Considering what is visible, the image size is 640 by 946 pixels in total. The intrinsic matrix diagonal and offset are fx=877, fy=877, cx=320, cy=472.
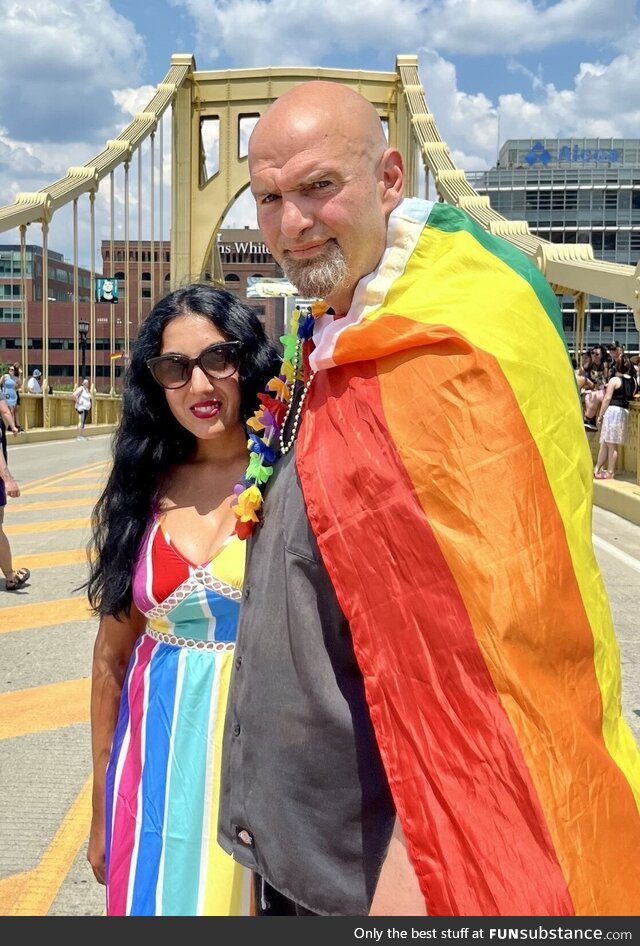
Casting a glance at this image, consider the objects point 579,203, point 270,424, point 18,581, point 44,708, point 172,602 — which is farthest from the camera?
point 579,203

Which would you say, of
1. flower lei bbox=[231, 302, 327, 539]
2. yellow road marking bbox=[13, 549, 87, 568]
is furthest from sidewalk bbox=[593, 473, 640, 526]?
flower lei bbox=[231, 302, 327, 539]

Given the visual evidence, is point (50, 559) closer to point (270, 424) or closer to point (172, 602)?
point (172, 602)

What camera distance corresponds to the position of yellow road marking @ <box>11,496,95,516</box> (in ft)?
31.6

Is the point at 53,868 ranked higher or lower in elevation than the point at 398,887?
lower

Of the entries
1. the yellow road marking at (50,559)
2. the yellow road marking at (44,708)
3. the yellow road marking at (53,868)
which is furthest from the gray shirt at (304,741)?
the yellow road marking at (50,559)

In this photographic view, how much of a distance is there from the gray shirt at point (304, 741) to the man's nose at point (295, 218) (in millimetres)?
326

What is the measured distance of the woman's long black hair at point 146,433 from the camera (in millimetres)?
1799

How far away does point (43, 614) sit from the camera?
5.54 metres

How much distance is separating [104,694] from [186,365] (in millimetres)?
692

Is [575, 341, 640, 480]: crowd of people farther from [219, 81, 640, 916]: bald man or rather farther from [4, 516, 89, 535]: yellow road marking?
[219, 81, 640, 916]: bald man

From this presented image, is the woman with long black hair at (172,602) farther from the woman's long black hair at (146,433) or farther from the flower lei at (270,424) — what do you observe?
the flower lei at (270,424)

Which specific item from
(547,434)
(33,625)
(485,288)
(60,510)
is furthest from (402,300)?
(60,510)

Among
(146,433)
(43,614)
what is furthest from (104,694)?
(43,614)

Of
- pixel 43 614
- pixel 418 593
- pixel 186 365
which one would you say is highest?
pixel 186 365
